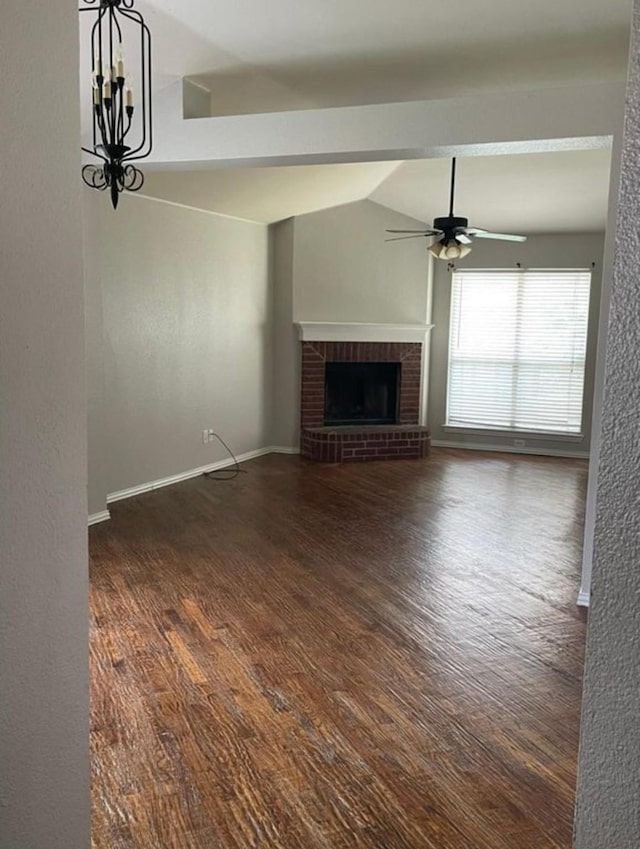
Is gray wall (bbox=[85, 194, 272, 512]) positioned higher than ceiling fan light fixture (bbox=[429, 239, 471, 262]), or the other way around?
ceiling fan light fixture (bbox=[429, 239, 471, 262])

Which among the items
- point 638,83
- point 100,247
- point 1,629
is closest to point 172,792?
point 1,629

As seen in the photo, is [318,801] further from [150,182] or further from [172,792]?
[150,182]

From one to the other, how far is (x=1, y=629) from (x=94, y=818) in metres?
1.23

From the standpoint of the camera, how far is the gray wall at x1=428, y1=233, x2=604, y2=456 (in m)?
7.80

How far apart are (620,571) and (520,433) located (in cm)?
783

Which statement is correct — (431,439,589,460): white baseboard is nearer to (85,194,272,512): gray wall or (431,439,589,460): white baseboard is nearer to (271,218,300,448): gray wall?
(271,218,300,448): gray wall

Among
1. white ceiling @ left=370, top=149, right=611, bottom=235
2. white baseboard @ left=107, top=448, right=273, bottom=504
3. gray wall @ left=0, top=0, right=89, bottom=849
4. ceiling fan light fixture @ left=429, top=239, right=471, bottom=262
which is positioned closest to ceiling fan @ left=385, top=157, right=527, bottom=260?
ceiling fan light fixture @ left=429, top=239, right=471, bottom=262

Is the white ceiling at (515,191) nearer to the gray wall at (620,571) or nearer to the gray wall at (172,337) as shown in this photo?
the gray wall at (172,337)

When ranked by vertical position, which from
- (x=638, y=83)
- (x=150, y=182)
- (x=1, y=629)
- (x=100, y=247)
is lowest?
(x=1, y=629)

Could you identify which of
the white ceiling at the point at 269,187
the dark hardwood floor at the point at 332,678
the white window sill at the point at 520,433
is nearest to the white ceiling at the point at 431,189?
the white ceiling at the point at 269,187

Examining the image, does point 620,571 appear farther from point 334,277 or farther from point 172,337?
point 334,277

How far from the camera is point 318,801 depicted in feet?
7.23

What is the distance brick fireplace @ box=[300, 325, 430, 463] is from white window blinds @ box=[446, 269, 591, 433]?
574 millimetres

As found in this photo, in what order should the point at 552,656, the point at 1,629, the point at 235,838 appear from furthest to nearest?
the point at 552,656, the point at 235,838, the point at 1,629
